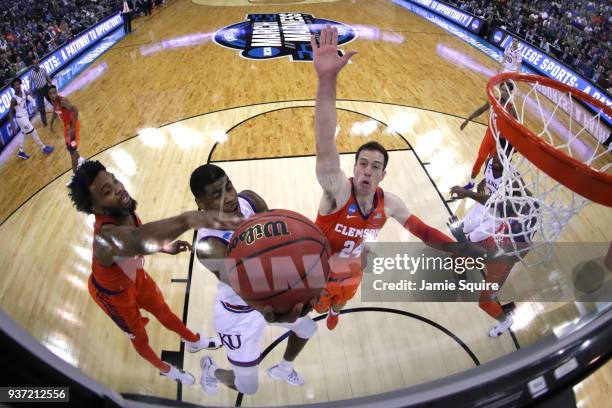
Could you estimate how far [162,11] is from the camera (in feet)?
38.0

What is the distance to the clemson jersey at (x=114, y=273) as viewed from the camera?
185 cm

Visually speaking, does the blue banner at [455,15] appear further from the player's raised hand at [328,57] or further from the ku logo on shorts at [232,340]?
the ku logo on shorts at [232,340]

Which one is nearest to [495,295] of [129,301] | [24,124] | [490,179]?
[490,179]

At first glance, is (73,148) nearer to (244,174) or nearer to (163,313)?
(244,174)

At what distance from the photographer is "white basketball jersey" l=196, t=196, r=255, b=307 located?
63.1 inches

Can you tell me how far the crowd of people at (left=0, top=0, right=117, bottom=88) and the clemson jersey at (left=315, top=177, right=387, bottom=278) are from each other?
5461 millimetres

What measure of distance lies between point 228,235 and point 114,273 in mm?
750

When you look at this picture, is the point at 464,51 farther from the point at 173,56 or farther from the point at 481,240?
the point at 481,240

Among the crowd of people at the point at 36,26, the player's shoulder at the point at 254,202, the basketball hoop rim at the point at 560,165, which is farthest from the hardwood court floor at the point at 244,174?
A: the player's shoulder at the point at 254,202

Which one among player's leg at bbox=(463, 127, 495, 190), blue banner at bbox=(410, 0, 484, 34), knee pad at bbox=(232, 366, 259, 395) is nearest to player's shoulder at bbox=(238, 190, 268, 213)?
knee pad at bbox=(232, 366, 259, 395)

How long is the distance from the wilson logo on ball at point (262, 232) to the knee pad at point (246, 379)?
1.08m

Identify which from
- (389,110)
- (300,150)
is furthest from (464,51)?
(300,150)

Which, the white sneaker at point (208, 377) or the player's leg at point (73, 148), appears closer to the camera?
the white sneaker at point (208, 377)

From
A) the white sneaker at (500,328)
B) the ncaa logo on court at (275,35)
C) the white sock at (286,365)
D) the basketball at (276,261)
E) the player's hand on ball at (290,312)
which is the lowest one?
the ncaa logo on court at (275,35)
